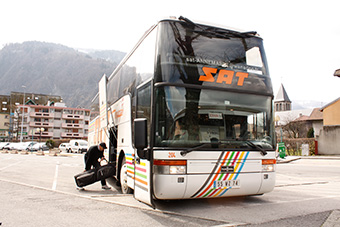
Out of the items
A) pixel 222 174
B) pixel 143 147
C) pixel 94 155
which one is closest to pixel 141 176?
pixel 143 147

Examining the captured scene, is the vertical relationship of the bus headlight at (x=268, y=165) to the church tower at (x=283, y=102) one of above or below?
below

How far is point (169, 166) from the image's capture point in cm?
582

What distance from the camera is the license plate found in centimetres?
617

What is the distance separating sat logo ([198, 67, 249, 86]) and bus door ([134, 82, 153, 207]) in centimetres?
115

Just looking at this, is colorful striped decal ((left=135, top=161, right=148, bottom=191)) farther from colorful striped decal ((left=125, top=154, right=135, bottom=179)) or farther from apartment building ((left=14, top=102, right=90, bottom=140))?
apartment building ((left=14, top=102, right=90, bottom=140))

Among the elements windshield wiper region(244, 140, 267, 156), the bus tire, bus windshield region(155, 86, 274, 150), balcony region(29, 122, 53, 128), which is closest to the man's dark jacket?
the bus tire

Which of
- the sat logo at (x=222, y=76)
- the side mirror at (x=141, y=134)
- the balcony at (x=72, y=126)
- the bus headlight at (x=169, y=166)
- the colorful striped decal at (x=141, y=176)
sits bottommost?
the colorful striped decal at (x=141, y=176)

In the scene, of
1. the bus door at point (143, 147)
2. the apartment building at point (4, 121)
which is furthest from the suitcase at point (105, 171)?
the apartment building at point (4, 121)

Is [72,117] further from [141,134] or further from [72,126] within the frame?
[141,134]

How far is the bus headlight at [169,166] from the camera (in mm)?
5820

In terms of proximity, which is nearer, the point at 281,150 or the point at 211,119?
the point at 211,119

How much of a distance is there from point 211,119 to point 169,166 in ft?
4.11

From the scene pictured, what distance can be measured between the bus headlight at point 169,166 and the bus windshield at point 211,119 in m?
0.30

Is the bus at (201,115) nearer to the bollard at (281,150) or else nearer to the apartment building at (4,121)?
the bollard at (281,150)
